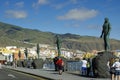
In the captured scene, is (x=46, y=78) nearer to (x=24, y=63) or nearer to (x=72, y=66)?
(x=72, y=66)

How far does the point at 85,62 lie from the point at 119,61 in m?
11.9

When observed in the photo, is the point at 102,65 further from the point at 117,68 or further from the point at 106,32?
the point at 117,68

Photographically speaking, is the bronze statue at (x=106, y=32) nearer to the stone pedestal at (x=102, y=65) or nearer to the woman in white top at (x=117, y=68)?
the stone pedestal at (x=102, y=65)

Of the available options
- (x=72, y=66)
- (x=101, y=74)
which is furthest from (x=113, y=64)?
(x=72, y=66)

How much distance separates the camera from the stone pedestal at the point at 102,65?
27.6m

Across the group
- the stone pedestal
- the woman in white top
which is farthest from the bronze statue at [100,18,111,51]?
the woman in white top

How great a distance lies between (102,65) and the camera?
1096 inches

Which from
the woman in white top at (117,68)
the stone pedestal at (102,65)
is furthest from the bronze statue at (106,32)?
the woman in white top at (117,68)

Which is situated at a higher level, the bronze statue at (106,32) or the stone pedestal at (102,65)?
the bronze statue at (106,32)

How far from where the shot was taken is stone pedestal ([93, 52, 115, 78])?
27609 mm

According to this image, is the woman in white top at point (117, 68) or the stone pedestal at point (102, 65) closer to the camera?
the woman in white top at point (117, 68)

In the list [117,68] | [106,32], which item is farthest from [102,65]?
[117,68]

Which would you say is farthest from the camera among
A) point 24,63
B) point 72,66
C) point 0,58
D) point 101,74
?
point 0,58

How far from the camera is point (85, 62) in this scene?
32.8m
